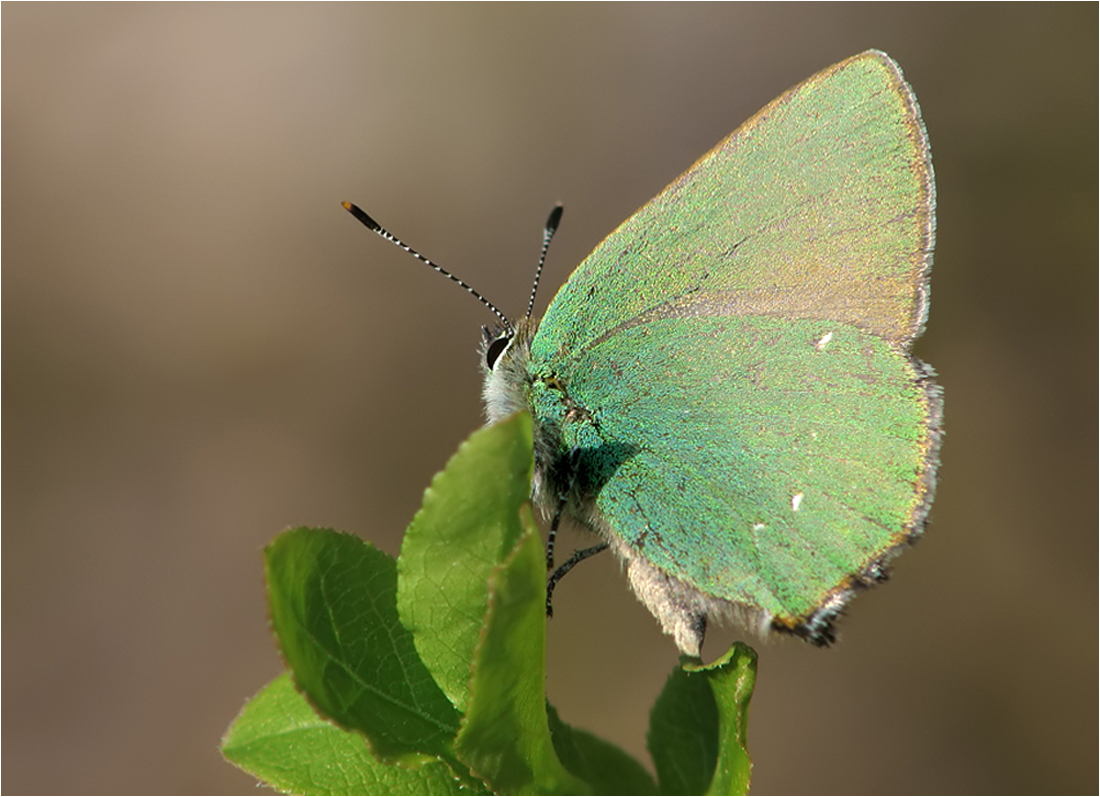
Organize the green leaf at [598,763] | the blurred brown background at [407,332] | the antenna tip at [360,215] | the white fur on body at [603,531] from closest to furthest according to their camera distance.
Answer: the green leaf at [598,763] < the white fur on body at [603,531] < the antenna tip at [360,215] < the blurred brown background at [407,332]

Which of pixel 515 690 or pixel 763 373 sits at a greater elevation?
pixel 763 373

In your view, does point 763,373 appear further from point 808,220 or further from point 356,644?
point 356,644

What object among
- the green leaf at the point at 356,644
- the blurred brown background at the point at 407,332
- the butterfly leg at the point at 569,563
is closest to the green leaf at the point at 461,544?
the green leaf at the point at 356,644

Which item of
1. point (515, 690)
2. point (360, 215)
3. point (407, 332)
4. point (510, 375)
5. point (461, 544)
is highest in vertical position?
point (407, 332)

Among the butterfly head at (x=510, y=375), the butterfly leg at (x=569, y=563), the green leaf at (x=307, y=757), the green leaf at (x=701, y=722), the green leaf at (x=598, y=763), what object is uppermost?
the butterfly head at (x=510, y=375)

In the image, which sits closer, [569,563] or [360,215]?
[569,563]

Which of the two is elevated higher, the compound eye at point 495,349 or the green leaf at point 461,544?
the compound eye at point 495,349

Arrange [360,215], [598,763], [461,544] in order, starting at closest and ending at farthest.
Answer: [461,544], [598,763], [360,215]

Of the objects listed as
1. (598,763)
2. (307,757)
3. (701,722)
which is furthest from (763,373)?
(307,757)

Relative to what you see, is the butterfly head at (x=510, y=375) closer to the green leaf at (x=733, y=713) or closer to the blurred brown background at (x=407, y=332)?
the green leaf at (x=733, y=713)
